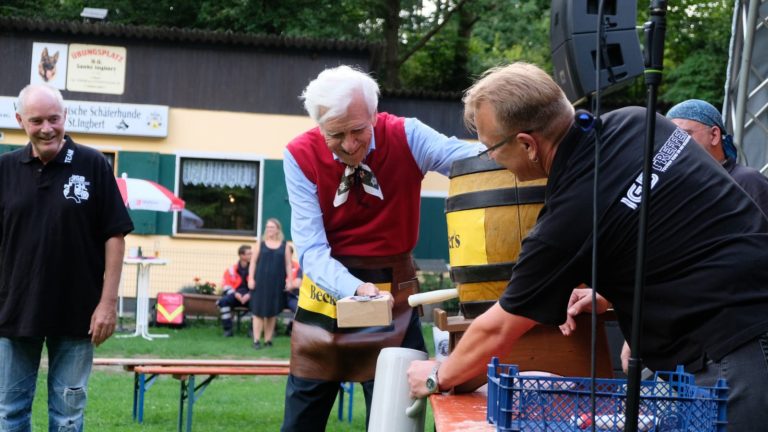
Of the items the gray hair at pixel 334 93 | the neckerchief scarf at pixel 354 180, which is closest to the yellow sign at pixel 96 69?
the neckerchief scarf at pixel 354 180

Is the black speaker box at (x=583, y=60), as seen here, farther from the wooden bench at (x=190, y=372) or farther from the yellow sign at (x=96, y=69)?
the yellow sign at (x=96, y=69)

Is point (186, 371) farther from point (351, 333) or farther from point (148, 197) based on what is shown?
point (148, 197)

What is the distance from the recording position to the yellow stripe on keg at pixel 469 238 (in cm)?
315

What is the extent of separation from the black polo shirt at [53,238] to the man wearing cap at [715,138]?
2.56 m

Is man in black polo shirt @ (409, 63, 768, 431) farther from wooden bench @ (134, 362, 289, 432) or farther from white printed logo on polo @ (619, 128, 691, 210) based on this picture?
wooden bench @ (134, 362, 289, 432)

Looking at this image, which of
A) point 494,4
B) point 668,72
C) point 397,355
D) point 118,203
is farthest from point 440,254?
point 397,355

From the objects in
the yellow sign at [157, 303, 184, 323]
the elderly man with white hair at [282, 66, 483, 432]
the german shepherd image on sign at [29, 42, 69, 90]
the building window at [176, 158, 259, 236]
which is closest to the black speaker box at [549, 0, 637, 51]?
the elderly man with white hair at [282, 66, 483, 432]

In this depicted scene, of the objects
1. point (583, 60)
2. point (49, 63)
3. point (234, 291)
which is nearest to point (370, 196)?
point (583, 60)

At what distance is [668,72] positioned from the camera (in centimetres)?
2766

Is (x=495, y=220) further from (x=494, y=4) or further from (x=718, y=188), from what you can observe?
(x=494, y=4)

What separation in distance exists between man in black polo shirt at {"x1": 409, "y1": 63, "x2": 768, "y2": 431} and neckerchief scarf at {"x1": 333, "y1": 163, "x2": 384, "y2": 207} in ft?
4.26

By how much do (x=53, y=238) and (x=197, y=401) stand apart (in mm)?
5112

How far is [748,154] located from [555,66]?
157cm

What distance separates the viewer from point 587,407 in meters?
2.20
